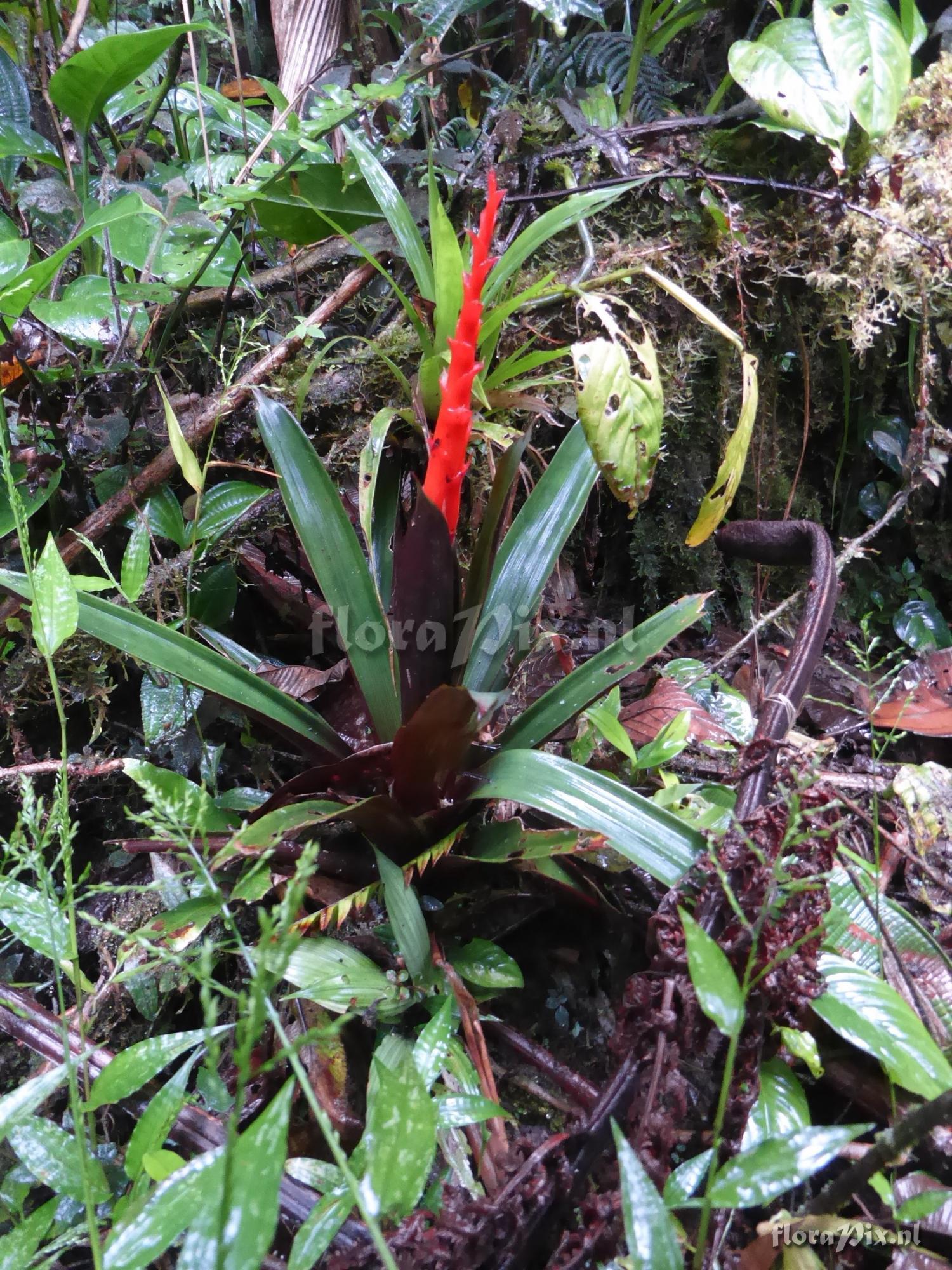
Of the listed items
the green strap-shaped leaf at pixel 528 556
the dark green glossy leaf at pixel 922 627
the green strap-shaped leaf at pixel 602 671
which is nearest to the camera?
the green strap-shaped leaf at pixel 602 671

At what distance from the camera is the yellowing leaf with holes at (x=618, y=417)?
39.6 inches

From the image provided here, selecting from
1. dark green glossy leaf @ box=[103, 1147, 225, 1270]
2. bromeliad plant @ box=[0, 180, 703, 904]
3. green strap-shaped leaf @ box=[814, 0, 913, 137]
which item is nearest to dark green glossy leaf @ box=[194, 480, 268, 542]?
bromeliad plant @ box=[0, 180, 703, 904]

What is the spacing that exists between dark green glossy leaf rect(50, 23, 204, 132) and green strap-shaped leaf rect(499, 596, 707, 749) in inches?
44.8

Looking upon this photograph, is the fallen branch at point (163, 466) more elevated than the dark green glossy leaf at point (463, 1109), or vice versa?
the fallen branch at point (163, 466)

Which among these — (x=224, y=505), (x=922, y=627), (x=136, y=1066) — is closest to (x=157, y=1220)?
(x=136, y=1066)

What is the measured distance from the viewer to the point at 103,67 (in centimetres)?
121

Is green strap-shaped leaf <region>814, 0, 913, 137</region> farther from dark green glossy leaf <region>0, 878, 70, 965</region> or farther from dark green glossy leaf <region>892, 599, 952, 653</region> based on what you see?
dark green glossy leaf <region>0, 878, 70, 965</region>

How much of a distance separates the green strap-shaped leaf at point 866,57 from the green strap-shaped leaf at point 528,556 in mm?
925

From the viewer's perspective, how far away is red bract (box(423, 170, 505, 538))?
87cm

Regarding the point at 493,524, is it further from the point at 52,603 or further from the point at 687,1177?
the point at 687,1177

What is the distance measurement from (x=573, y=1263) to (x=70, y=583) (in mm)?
810

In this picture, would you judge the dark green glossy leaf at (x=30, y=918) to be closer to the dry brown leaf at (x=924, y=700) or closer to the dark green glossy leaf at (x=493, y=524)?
the dark green glossy leaf at (x=493, y=524)

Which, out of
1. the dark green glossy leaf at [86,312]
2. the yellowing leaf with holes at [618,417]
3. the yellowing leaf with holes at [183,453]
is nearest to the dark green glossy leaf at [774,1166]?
the yellowing leaf with holes at [618,417]

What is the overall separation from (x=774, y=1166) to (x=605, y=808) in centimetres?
34
